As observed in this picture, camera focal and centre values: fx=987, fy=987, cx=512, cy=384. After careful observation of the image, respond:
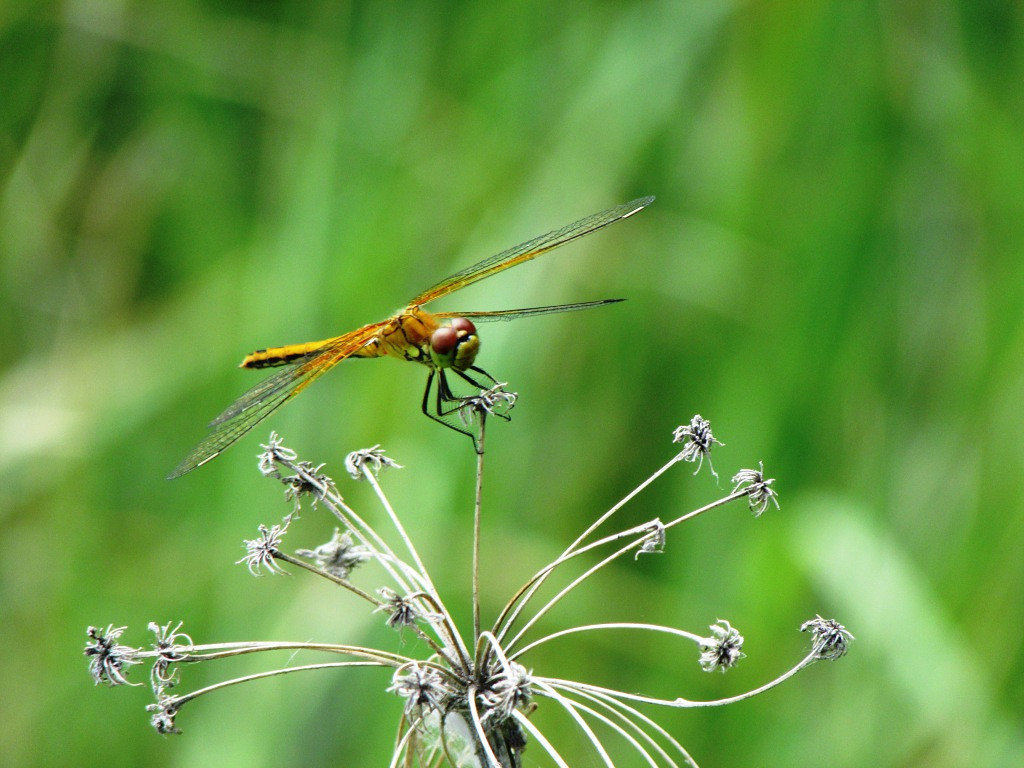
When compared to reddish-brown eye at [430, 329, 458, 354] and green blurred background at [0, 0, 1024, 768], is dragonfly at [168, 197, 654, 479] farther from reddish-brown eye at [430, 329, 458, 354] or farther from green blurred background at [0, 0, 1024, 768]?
green blurred background at [0, 0, 1024, 768]

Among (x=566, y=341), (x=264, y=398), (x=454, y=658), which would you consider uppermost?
(x=566, y=341)

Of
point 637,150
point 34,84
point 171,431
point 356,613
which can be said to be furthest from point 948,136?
point 34,84

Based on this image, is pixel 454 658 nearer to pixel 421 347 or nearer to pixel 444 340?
pixel 444 340

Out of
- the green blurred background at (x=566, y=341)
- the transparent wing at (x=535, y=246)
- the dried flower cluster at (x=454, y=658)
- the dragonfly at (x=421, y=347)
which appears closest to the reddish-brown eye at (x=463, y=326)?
the dragonfly at (x=421, y=347)

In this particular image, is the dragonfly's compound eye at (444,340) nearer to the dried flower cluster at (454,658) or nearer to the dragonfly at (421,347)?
the dragonfly at (421,347)

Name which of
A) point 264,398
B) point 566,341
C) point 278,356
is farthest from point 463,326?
point 566,341

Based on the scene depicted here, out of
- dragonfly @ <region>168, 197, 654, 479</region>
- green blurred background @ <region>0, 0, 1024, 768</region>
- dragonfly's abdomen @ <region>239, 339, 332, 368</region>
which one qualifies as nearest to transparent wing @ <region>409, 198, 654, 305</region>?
dragonfly @ <region>168, 197, 654, 479</region>
